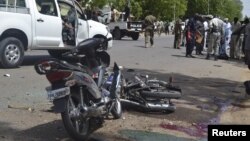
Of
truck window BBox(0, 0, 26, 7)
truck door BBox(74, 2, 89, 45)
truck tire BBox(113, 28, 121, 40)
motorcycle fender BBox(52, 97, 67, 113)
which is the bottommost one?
truck tire BBox(113, 28, 121, 40)

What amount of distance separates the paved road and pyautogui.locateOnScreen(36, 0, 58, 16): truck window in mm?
1604

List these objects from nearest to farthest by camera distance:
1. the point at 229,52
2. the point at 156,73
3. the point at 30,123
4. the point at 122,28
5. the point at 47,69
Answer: the point at 47,69, the point at 30,123, the point at 156,73, the point at 229,52, the point at 122,28

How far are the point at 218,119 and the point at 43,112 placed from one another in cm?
301

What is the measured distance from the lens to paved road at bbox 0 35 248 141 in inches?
278

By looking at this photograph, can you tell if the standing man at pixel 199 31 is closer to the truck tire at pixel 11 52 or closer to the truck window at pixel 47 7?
the truck window at pixel 47 7

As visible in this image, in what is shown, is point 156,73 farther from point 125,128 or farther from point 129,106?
point 125,128

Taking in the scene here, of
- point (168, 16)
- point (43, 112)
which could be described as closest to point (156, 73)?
point (43, 112)

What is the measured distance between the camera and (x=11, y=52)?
12742 mm

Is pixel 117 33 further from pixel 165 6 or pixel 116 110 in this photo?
pixel 165 6

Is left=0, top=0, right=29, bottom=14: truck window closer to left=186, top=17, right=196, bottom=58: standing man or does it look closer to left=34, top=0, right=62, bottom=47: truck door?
left=34, top=0, right=62, bottom=47: truck door

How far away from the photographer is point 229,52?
23.3m

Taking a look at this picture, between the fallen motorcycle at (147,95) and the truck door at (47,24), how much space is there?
5.73 m

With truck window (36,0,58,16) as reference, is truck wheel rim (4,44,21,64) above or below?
below

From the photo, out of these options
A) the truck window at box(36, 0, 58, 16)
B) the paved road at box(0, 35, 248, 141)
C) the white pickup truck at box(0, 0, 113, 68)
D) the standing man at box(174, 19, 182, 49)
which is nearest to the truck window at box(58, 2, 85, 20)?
the white pickup truck at box(0, 0, 113, 68)
